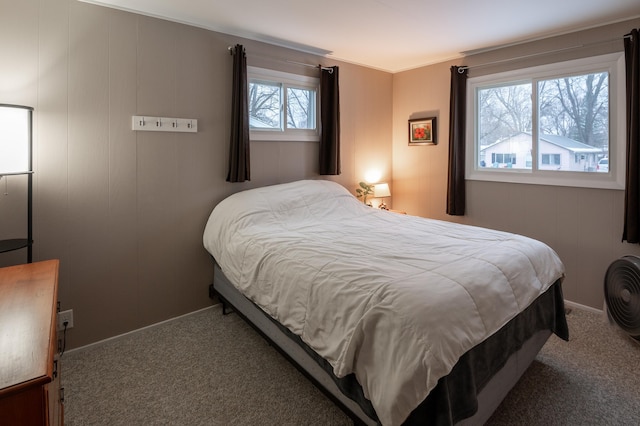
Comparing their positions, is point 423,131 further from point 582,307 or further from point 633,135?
point 582,307

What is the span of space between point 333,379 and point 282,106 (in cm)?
264

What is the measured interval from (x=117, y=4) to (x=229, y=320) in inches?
98.3

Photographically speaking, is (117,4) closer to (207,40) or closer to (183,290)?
(207,40)

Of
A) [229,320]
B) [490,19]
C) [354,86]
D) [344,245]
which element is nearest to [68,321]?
[229,320]

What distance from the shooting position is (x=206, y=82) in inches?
116

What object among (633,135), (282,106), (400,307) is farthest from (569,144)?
(400,307)

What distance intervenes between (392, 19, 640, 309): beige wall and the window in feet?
4.45

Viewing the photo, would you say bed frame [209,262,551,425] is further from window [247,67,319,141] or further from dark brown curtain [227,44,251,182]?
window [247,67,319,141]

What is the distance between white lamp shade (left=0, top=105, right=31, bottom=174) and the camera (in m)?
1.82

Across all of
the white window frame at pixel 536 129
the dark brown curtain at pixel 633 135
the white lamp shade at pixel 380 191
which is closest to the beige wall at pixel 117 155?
the white lamp shade at pixel 380 191

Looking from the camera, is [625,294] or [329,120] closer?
[625,294]

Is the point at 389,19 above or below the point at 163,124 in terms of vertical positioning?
above

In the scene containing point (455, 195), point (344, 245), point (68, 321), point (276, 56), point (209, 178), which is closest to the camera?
point (344, 245)

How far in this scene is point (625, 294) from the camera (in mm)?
2467
